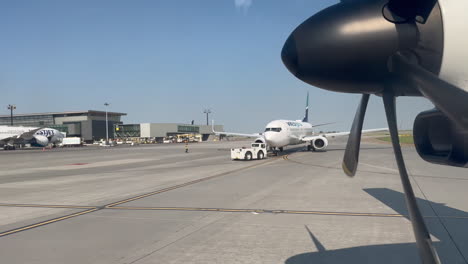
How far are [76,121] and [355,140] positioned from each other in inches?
5182

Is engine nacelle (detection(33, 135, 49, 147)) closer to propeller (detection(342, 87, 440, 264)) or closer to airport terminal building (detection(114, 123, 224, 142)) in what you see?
airport terminal building (detection(114, 123, 224, 142))

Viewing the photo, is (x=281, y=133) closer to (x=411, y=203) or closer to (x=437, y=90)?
(x=411, y=203)

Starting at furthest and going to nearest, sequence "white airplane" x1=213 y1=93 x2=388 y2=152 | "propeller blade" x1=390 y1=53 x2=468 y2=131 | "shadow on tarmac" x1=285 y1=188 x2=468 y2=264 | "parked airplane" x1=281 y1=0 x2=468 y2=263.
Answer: "white airplane" x1=213 y1=93 x2=388 y2=152 < "shadow on tarmac" x1=285 y1=188 x2=468 y2=264 < "parked airplane" x1=281 y1=0 x2=468 y2=263 < "propeller blade" x1=390 y1=53 x2=468 y2=131

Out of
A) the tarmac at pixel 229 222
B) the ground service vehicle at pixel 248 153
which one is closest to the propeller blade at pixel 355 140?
the tarmac at pixel 229 222

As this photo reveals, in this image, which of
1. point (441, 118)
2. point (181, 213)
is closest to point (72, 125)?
point (181, 213)

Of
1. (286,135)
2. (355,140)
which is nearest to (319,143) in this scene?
(286,135)

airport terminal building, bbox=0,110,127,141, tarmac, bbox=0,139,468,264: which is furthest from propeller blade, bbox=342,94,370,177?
airport terminal building, bbox=0,110,127,141

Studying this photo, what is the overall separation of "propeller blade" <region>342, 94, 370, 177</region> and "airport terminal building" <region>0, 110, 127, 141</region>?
4547 inches

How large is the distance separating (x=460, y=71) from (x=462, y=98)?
0.85m

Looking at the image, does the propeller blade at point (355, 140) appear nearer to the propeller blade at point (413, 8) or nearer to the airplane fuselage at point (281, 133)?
the propeller blade at point (413, 8)

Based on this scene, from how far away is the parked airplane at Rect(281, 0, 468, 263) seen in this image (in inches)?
173

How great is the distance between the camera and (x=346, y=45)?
15.3 feet

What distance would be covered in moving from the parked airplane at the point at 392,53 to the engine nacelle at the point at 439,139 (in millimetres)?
24

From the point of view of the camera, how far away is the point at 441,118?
18.1 feet
